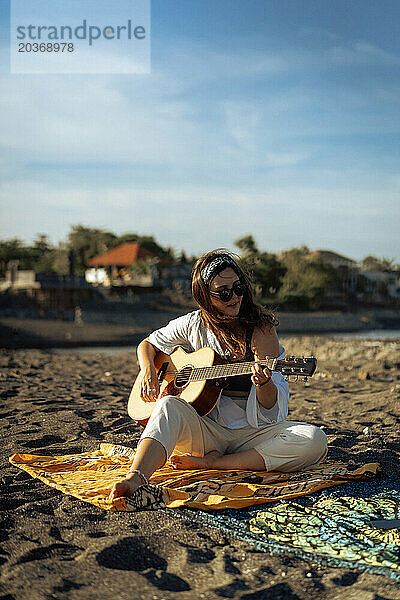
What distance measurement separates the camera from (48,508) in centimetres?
292

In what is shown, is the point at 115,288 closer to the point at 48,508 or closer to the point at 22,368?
the point at 22,368

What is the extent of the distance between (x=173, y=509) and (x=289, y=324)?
30102 mm

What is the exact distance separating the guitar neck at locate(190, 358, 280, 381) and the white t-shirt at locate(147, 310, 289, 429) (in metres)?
0.11

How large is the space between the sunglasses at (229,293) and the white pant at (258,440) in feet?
2.03

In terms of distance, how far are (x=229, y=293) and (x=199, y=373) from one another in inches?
19.1

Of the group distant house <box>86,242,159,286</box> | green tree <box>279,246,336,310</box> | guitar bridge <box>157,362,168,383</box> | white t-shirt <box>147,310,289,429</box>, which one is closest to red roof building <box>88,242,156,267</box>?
distant house <box>86,242,159,286</box>

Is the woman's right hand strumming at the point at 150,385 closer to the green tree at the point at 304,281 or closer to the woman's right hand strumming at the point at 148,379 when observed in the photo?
the woman's right hand strumming at the point at 148,379

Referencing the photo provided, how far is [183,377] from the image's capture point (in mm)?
3434

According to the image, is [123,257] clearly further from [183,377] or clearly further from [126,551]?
[126,551]

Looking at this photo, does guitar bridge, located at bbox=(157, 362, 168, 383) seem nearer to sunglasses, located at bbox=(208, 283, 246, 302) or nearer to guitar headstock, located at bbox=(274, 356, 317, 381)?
sunglasses, located at bbox=(208, 283, 246, 302)

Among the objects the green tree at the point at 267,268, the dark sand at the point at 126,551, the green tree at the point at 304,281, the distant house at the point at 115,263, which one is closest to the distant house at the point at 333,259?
the green tree at the point at 304,281

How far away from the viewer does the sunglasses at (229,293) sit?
3.28m

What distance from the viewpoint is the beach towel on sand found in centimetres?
290

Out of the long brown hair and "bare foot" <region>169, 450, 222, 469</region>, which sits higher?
the long brown hair
